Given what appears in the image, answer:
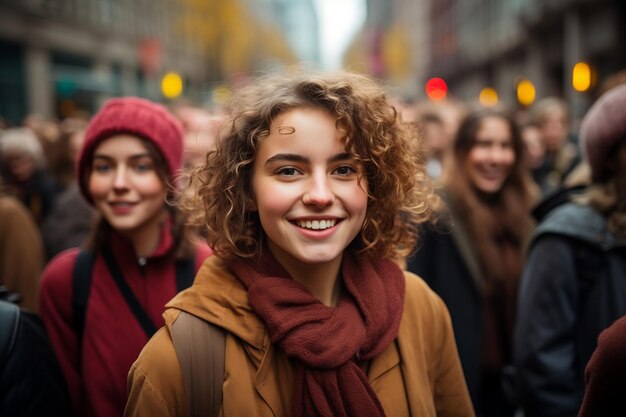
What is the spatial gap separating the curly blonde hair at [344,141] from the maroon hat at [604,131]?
3.35 ft

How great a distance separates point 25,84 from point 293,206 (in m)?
22.5

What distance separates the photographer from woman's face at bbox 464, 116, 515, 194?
4109mm

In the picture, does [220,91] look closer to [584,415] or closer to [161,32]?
[161,32]

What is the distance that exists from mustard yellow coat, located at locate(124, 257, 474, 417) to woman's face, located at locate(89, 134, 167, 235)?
866 millimetres

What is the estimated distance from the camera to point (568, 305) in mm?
2664

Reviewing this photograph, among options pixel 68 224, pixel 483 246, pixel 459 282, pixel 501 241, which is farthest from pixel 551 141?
pixel 68 224

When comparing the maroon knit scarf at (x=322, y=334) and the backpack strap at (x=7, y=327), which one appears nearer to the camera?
the maroon knit scarf at (x=322, y=334)

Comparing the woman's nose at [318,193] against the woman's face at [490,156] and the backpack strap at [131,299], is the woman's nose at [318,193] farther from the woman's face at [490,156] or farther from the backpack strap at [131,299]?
the woman's face at [490,156]

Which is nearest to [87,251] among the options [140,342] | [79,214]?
[140,342]

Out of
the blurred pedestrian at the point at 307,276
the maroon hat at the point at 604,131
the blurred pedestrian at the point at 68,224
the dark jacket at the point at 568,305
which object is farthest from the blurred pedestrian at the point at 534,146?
the blurred pedestrian at the point at 307,276

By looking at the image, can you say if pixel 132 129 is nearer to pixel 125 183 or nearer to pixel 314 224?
pixel 125 183

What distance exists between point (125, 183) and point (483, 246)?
7.39ft

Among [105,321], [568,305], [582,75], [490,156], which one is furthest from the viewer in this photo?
[582,75]

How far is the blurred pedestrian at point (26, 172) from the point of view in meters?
5.37
